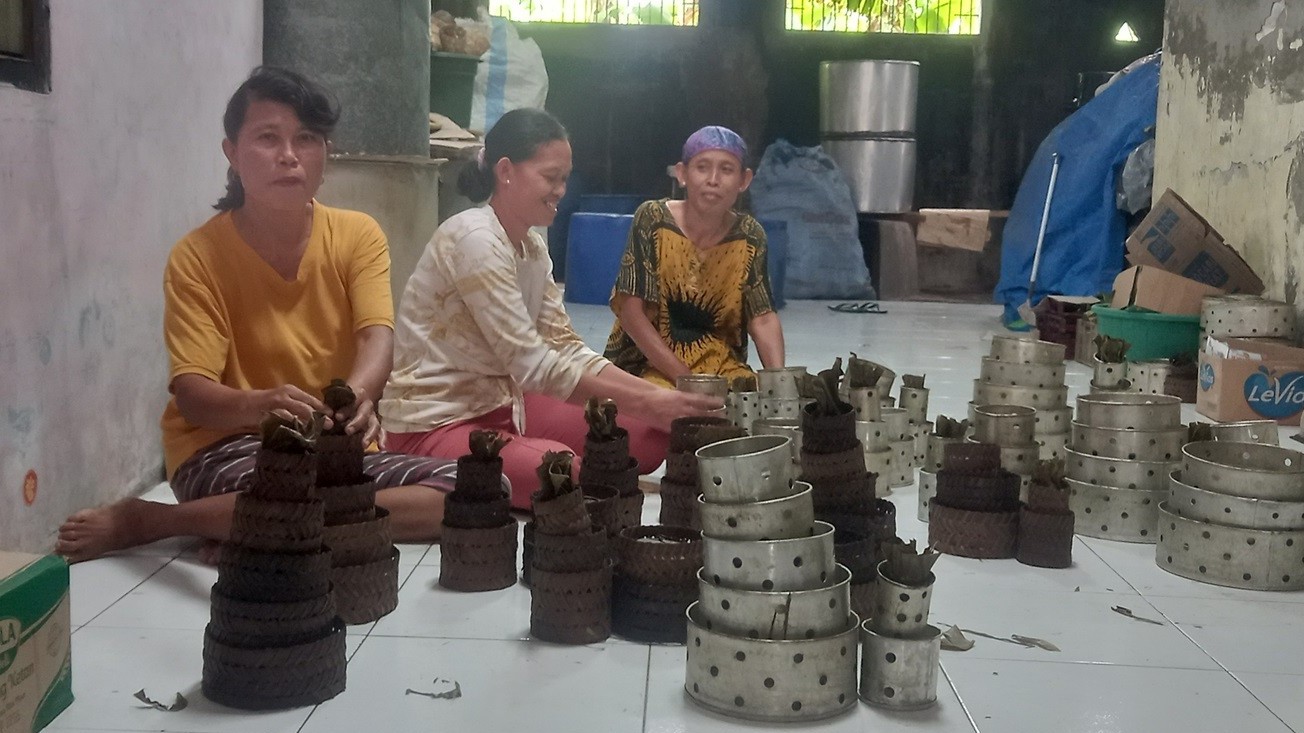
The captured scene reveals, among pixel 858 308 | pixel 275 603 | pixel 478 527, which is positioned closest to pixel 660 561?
pixel 478 527

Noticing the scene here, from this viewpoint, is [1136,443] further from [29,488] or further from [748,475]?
[29,488]

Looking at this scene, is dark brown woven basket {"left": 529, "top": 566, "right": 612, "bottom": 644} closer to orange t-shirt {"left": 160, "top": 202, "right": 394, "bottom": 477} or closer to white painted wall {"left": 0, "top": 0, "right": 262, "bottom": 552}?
orange t-shirt {"left": 160, "top": 202, "right": 394, "bottom": 477}

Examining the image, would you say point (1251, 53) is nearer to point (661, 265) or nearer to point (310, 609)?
point (661, 265)

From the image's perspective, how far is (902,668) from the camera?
85.7 inches

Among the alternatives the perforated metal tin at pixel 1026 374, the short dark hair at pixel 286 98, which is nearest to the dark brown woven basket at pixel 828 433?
the short dark hair at pixel 286 98

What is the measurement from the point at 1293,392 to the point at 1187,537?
7.99ft

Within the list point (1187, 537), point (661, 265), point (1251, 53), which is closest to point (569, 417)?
point (661, 265)

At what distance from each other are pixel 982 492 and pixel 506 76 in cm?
711

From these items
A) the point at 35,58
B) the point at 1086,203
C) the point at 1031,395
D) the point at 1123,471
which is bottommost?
the point at 1123,471

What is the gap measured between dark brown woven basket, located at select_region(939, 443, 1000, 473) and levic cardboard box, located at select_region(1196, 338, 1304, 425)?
244 cm

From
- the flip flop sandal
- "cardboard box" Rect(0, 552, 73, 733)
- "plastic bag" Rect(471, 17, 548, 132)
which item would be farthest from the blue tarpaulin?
"cardboard box" Rect(0, 552, 73, 733)

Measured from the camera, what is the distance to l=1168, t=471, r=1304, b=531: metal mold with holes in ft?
9.59

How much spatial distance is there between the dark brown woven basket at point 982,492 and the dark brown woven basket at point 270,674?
5.47ft

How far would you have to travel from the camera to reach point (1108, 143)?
8.41 meters
